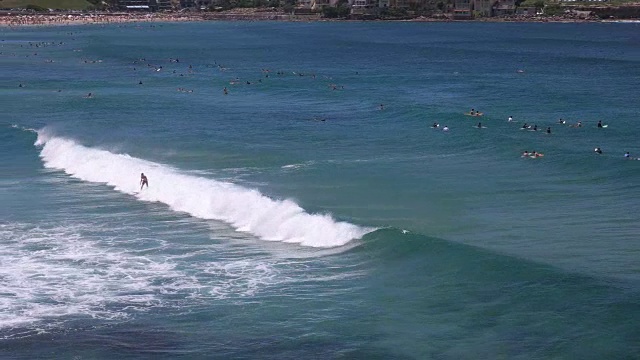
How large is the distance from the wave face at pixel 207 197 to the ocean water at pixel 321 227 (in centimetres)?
14

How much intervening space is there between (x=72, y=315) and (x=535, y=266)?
16126mm

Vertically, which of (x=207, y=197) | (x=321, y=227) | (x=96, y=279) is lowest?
(x=96, y=279)

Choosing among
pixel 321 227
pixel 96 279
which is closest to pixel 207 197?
pixel 321 227

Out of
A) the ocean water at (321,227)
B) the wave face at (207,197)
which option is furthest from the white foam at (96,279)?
the wave face at (207,197)

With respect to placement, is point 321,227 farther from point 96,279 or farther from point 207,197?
point 96,279

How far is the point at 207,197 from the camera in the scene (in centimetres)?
4966

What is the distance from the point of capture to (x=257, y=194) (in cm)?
4928

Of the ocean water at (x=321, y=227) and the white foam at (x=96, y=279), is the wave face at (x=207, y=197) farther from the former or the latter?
the white foam at (x=96, y=279)

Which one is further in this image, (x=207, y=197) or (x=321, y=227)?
(x=207, y=197)

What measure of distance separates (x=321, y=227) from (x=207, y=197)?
28.8ft

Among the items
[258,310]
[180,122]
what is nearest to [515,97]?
[180,122]

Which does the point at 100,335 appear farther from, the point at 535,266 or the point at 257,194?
the point at 257,194

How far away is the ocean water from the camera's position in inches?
1220

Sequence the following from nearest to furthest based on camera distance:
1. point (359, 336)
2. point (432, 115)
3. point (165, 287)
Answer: point (359, 336)
point (165, 287)
point (432, 115)
